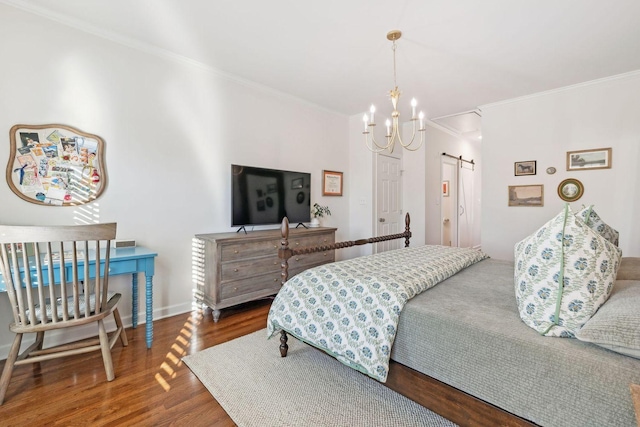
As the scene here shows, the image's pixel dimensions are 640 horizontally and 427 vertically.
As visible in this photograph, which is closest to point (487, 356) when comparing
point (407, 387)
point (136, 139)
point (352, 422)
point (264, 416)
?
point (407, 387)

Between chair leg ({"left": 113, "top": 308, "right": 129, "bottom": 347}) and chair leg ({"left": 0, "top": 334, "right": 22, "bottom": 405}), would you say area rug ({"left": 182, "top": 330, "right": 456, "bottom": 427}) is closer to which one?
chair leg ({"left": 113, "top": 308, "right": 129, "bottom": 347})

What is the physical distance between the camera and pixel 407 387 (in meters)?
1.39

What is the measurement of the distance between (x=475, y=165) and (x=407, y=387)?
6876mm

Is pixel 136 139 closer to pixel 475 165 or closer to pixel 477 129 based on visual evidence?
pixel 477 129

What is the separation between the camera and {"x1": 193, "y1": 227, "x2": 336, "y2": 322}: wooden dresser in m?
2.73

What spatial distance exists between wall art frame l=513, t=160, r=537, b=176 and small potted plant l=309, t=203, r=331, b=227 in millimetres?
2772

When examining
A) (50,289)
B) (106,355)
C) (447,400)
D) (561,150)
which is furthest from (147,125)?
(561,150)

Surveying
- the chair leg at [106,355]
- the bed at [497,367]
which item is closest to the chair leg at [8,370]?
the chair leg at [106,355]

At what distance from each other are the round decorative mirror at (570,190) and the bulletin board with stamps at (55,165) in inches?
205

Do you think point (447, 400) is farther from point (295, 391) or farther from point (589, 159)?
point (589, 159)

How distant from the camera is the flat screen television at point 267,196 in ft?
10.3

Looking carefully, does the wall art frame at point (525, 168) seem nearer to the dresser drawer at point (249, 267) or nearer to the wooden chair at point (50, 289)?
the dresser drawer at point (249, 267)

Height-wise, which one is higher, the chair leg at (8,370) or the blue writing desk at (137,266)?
the blue writing desk at (137,266)

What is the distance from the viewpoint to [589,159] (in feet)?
11.4
